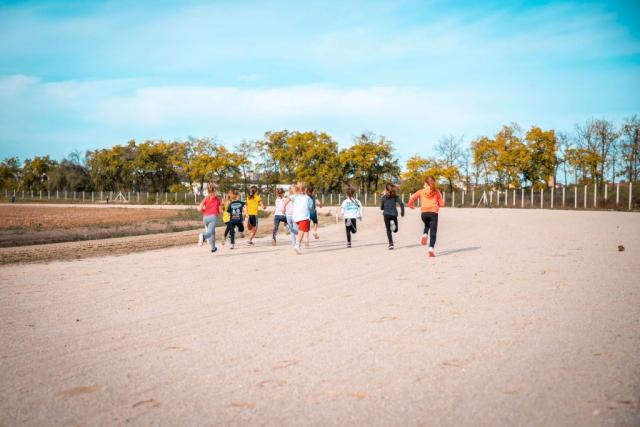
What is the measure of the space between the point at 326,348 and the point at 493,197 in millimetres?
59619

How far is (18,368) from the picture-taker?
425 centimetres

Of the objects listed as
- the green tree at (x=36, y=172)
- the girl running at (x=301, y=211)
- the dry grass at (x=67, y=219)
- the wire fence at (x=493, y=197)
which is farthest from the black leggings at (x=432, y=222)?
the green tree at (x=36, y=172)

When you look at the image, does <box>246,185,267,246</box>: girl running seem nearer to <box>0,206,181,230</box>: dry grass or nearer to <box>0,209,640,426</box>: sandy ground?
<box>0,209,640,426</box>: sandy ground

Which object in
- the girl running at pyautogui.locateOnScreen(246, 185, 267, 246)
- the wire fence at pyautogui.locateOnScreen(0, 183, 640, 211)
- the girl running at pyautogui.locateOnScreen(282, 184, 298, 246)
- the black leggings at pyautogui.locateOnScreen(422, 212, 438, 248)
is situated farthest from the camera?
the wire fence at pyautogui.locateOnScreen(0, 183, 640, 211)

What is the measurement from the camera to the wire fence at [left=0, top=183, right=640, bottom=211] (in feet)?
146

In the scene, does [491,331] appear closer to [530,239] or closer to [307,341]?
[307,341]

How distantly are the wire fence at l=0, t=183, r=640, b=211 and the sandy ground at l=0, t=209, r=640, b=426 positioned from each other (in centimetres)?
4060

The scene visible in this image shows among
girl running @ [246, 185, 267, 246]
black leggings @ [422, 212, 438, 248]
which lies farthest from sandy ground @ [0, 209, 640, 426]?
girl running @ [246, 185, 267, 246]

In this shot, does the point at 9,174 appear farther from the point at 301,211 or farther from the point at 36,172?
the point at 301,211

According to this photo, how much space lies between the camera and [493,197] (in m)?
60.6

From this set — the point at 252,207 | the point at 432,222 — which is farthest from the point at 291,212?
the point at 432,222

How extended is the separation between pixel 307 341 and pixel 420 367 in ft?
3.95

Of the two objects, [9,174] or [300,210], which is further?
[9,174]

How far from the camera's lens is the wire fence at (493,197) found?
44.5 metres
